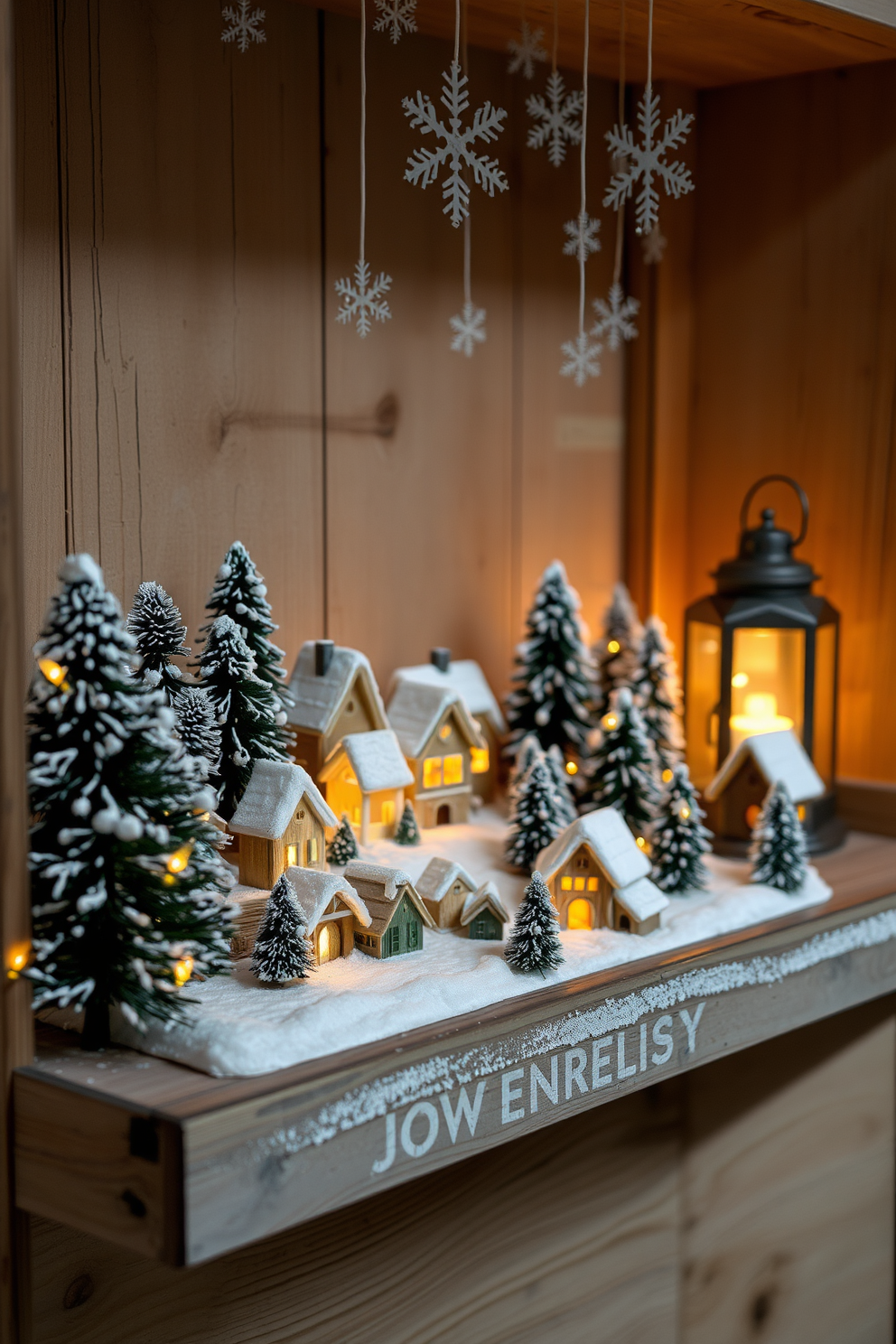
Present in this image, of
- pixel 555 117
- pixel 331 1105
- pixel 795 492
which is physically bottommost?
pixel 331 1105

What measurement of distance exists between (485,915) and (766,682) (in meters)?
0.60

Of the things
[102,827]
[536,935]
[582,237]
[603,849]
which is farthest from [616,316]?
[102,827]

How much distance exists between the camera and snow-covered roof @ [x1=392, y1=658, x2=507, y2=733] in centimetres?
179

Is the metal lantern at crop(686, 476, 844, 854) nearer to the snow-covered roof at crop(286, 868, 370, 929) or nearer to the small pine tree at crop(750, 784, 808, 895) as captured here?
the small pine tree at crop(750, 784, 808, 895)

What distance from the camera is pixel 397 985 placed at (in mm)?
1264

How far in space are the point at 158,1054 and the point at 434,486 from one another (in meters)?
0.92

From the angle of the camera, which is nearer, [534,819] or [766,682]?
[534,819]

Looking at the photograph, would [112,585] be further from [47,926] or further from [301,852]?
[47,926]

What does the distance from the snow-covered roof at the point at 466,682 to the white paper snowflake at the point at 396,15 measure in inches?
28.7

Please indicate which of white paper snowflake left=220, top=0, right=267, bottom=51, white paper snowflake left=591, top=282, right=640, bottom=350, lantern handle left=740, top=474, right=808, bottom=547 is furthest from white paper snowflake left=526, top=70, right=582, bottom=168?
lantern handle left=740, top=474, right=808, bottom=547

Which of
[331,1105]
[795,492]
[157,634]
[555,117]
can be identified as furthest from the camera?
[795,492]

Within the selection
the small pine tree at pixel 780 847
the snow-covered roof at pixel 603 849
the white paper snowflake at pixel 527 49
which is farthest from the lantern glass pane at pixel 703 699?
the white paper snowflake at pixel 527 49

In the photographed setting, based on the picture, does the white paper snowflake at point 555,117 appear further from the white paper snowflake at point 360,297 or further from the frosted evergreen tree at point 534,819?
the frosted evergreen tree at point 534,819

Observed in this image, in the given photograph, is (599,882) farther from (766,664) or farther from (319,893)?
(766,664)
